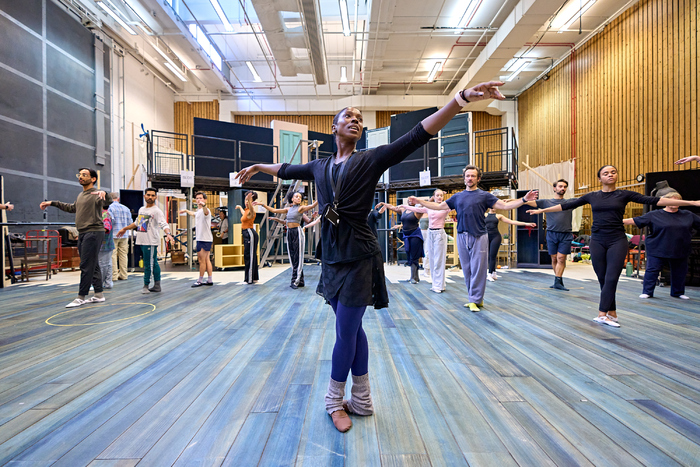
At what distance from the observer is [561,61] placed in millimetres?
13039

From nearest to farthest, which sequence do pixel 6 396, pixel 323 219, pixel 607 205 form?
pixel 323 219 < pixel 6 396 < pixel 607 205

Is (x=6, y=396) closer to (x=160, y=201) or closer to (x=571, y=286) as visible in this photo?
(x=571, y=286)

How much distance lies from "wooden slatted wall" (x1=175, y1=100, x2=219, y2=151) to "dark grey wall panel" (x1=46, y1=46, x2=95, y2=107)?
210 inches

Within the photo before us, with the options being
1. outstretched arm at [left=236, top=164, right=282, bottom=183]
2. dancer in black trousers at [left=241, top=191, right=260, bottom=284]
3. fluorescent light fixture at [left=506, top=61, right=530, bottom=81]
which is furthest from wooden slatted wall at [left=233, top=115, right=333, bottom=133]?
outstretched arm at [left=236, top=164, right=282, bottom=183]

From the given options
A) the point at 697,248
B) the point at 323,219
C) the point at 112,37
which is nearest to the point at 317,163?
the point at 323,219

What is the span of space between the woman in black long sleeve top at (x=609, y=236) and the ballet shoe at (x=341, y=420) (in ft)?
9.84

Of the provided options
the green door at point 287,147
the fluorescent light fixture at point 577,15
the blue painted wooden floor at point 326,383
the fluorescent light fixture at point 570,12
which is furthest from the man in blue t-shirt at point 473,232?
the fluorescent light fixture at point 577,15

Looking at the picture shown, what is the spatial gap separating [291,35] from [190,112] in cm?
830

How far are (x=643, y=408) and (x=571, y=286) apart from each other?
15.7 ft

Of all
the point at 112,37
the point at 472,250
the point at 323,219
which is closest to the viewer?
the point at 323,219

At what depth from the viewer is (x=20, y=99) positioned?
326 inches

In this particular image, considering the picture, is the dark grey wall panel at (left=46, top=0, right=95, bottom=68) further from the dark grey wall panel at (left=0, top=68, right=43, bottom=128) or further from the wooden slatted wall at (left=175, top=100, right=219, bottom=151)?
the wooden slatted wall at (left=175, top=100, right=219, bottom=151)

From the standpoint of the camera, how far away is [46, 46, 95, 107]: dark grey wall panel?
9.12m

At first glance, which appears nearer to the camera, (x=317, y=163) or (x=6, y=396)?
(x=317, y=163)
